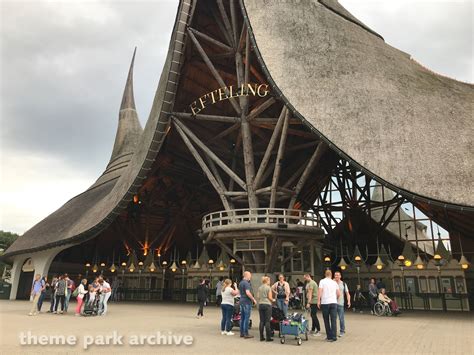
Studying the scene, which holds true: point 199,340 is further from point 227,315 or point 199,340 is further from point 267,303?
point 267,303

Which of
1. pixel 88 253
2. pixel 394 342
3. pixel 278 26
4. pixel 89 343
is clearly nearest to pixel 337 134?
pixel 278 26

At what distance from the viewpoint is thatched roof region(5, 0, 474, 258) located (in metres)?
16.4

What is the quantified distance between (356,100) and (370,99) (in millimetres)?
659

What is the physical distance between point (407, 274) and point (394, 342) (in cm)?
1585

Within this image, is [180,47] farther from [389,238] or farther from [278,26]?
[389,238]

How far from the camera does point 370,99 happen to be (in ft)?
60.3

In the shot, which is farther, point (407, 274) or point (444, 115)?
point (407, 274)

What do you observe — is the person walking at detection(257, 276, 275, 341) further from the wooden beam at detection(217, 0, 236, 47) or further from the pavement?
the wooden beam at detection(217, 0, 236, 47)

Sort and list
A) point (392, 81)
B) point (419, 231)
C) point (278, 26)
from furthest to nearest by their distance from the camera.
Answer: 1. point (419, 231)
2. point (278, 26)
3. point (392, 81)

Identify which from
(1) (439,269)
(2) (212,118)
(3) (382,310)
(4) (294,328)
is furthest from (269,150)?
(1) (439,269)

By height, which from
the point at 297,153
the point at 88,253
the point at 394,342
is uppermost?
the point at 297,153

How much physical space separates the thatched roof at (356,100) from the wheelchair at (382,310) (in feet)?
17.7

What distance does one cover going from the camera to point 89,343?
9.00 metres

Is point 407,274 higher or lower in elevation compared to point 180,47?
lower
